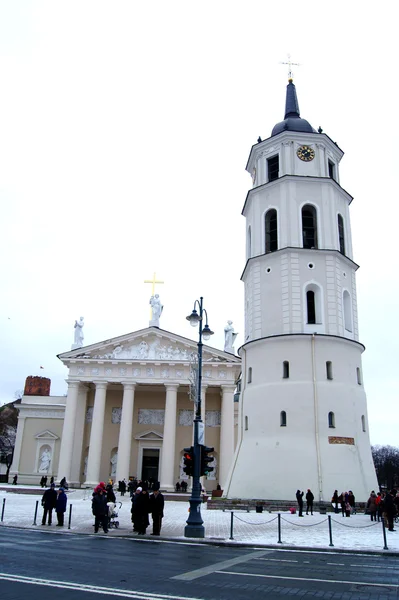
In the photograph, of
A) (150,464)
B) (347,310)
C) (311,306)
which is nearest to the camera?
(311,306)

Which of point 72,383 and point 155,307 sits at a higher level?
point 155,307

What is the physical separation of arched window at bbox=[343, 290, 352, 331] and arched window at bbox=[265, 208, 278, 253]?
487 cm

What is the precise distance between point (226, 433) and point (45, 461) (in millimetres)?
18738

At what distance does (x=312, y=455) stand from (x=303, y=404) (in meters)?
2.50

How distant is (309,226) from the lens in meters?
31.6

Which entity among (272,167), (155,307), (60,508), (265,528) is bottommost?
(265,528)

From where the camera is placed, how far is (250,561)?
38.9ft

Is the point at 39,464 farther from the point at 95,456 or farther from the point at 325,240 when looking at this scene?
the point at 325,240

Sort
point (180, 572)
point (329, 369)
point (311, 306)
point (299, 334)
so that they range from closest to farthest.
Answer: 1. point (180, 572)
2. point (329, 369)
3. point (299, 334)
4. point (311, 306)

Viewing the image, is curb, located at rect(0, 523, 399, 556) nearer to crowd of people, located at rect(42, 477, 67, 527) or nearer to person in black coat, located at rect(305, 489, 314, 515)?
crowd of people, located at rect(42, 477, 67, 527)

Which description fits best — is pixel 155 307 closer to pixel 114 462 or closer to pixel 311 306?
pixel 114 462

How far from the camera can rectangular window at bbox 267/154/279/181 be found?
33312 mm

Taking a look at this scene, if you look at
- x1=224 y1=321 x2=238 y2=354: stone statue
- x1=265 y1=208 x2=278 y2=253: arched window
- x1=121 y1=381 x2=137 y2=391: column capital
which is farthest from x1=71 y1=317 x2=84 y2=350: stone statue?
x1=265 y1=208 x2=278 y2=253: arched window

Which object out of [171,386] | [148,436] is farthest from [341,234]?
[148,436]
